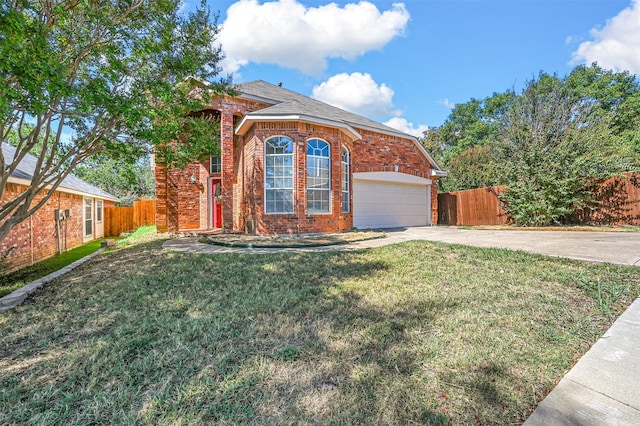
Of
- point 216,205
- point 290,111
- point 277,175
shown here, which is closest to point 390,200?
point 277,175

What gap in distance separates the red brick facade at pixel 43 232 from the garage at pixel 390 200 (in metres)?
10.8

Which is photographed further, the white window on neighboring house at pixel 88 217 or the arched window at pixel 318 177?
the white window on neighboring house at pixel 88 217

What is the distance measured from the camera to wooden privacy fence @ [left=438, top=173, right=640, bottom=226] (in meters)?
10.1

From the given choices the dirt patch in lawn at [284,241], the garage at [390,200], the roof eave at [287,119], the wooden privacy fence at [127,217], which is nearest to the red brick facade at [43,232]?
the wooden privacy fence at [127,217]

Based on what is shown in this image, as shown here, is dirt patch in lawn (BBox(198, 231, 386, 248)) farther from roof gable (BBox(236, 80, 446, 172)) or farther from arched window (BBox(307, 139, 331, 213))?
roof gable (BBox(236, 80, 446, 172))

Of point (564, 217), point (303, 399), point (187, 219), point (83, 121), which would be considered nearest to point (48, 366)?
point (303, 399)

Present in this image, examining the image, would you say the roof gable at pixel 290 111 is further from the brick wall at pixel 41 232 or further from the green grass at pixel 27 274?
the brick wall at pixel 41 232

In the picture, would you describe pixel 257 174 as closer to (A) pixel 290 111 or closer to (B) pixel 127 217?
(A) pixel 290 111

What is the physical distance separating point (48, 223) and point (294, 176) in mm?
9107

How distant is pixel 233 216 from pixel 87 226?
943 centimetres

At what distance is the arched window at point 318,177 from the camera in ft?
30.2

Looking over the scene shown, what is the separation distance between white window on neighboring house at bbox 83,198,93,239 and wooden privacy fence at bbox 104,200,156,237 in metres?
2.51

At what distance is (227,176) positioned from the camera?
34.6ft

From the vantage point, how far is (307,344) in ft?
8.48
